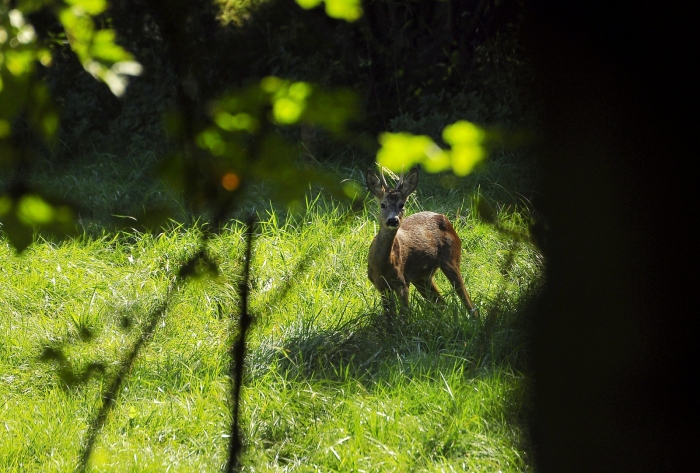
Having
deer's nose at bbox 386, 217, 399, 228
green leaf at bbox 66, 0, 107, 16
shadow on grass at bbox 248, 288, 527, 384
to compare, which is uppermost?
green leaf at bbox 66, 0, 107, 16

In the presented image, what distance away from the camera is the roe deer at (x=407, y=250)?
516 cm

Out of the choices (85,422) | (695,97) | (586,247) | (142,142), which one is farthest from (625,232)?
(142,142)

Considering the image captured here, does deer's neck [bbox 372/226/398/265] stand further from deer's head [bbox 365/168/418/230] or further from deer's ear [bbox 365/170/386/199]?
deer's ear [bbox 365/170/386/199]

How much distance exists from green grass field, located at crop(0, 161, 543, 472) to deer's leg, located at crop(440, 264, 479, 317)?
0.07 m

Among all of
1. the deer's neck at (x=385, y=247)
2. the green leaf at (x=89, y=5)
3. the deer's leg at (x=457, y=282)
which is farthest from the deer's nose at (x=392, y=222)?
the green leaf at (x=89, y=5)

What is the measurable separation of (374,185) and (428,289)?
72 cm

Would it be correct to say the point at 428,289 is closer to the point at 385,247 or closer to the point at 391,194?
the point at 385,247

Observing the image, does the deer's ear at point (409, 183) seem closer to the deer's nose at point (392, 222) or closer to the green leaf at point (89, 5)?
the deer's nose at point (392, 222)

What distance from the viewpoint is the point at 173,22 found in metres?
1.25

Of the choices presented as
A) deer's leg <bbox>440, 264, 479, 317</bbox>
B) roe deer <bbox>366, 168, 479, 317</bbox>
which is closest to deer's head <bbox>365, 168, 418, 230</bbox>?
roe deer <bbox>366, 168, 479, 317</bbox>

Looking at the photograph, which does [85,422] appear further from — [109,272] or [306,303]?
[109,272]

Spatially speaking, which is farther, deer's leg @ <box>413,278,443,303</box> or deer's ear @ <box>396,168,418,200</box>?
deer's leg @ <box>413,278,443,303</box>

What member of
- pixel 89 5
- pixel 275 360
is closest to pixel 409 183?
pixel 275 360

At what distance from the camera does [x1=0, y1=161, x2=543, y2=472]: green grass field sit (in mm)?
3508
